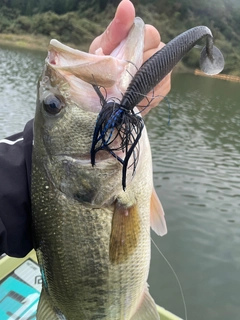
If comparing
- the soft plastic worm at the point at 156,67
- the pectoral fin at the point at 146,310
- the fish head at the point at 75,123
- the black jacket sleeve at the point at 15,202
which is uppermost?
the soft plastic worm at the point at 156,67

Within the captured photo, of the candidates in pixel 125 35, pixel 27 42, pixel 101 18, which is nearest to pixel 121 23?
pixel 125 35

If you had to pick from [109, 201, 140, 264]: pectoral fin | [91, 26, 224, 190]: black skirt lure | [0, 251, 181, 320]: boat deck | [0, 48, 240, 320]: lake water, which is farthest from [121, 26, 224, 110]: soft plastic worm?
[0, 48, 240, 320]: lake water

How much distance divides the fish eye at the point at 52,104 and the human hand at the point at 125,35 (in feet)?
1.14

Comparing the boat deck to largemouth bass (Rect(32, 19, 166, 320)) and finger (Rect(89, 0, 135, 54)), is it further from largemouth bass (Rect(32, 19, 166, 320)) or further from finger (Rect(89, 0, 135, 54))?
finger (Rect(89, 0, 135, 54))

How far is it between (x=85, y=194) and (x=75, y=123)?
10.2 inches

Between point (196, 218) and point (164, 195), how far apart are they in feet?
3.30

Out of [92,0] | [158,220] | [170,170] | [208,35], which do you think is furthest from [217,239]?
[92,0]

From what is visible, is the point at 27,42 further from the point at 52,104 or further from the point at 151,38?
the point at 52,104

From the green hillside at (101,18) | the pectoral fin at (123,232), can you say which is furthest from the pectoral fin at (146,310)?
the green hillside at (101,18)

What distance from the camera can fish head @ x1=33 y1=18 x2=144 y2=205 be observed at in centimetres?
122

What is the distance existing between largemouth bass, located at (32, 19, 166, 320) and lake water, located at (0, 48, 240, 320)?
370 cm

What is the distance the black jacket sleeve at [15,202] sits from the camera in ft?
4.92

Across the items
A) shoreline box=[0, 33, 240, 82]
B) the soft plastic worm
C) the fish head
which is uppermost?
the soft plastic worm

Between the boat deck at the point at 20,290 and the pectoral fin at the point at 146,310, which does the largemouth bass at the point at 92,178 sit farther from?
the boat deck at the point at 20,290
